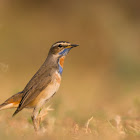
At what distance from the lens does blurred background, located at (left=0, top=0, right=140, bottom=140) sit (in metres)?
7.78

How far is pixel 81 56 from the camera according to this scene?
17.0 meters

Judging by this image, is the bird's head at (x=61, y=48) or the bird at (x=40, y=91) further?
the bird's head at (x=61, y=48)

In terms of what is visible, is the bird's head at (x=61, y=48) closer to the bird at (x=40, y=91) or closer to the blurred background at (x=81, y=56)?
the bird at (x=40, y=91)

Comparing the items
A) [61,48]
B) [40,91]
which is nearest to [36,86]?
→ [40,91]

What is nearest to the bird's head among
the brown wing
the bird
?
the bird

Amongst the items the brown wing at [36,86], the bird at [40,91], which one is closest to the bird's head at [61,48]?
the bird at [40,91]

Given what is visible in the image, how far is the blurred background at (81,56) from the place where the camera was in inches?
306

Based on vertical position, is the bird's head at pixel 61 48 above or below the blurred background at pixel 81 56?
above

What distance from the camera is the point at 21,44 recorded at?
54.1 ft

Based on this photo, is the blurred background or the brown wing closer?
the brown wing

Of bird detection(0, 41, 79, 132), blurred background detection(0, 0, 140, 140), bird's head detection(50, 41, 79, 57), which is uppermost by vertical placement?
bird's head detection(50, 41, 79, 57)

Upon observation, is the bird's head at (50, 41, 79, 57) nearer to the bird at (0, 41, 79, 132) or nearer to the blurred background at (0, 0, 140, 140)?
the bird at (0, 41, 79, 132)

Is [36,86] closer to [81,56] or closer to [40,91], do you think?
[40,91]

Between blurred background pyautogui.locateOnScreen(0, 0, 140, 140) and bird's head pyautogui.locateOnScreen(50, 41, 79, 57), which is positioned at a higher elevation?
bird's head pyautogui.locateOnScreen(50, 41, 79, 57)
